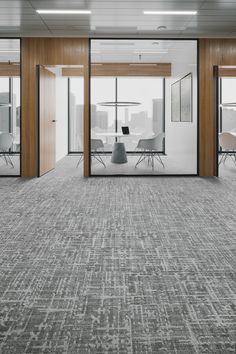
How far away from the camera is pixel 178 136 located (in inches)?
399

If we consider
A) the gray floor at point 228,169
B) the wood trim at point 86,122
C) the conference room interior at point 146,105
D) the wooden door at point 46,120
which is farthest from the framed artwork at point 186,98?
the wooden door at point 46,120

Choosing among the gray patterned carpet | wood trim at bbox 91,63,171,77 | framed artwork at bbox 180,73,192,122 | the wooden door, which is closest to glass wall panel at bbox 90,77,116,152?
wood trim at bbox 91,63,171,77

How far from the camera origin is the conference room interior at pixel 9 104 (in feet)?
28.0

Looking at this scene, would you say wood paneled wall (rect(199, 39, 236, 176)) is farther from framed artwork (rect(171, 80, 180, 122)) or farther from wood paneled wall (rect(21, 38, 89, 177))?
framed artwork (rect(171, 80, 180, 122))

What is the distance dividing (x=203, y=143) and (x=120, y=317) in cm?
588

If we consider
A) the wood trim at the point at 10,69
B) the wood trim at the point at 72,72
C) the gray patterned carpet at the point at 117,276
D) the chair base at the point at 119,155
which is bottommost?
the gray patterned carpet at the point at 117,276

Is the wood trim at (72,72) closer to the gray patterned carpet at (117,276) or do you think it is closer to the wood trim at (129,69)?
the wood trim at (129,69)

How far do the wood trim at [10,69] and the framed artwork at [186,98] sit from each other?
4519 mm

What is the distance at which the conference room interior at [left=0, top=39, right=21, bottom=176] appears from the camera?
28.0ft

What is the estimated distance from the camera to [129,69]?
38.2 ft

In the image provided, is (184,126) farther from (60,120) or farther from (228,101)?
(228,101)

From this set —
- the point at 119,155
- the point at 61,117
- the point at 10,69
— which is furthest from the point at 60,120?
the point at 119,155

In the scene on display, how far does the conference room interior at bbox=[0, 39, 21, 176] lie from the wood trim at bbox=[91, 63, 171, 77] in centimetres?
204

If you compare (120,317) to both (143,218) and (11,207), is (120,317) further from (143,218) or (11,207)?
(11,207)
